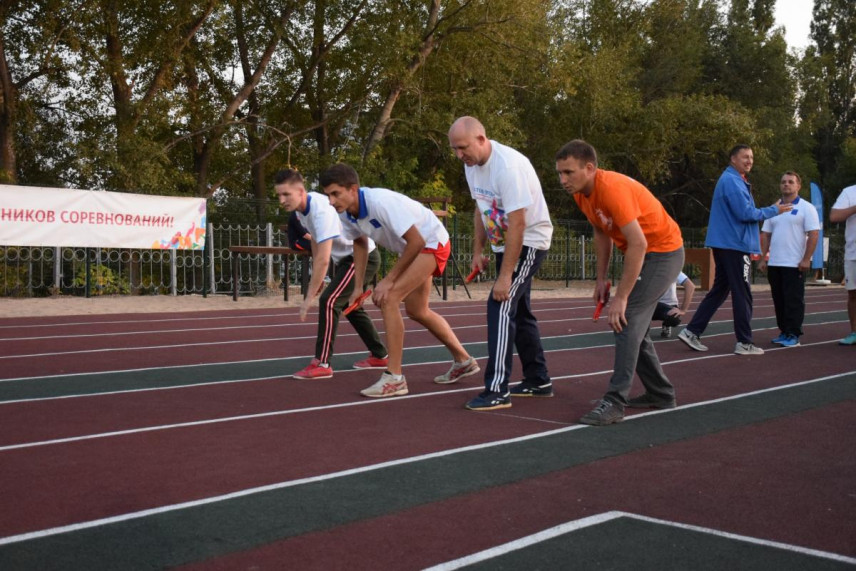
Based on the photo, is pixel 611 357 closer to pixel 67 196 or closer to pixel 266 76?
pixel 67 196

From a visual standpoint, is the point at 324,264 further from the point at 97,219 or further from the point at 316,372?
the point at 97,219

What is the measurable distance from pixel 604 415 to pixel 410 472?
1641 millimetres

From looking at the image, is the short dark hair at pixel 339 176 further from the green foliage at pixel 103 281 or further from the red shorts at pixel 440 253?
the green foliage at pixel 103 281

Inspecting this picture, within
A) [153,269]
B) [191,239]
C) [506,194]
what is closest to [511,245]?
[506,194]

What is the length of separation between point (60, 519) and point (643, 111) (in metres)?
33.8

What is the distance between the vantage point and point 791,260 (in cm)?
1057

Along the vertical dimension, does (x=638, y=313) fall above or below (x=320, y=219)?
below

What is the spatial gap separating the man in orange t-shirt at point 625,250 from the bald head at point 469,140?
1.95ft

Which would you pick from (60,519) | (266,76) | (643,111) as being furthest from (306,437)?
(643,111)

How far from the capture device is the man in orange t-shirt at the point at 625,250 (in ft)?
18.5

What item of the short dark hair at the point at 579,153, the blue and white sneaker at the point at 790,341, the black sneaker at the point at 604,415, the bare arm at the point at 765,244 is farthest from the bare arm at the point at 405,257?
the bare arm at the point at 765,244

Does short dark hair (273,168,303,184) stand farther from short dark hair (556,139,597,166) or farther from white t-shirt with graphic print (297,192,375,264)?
short dark hair (556,139,597,166)

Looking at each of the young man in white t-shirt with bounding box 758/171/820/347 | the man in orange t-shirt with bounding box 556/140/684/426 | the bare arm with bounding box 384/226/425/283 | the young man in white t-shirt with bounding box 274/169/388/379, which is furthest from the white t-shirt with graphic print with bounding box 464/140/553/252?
the young man in white t-shirt with bounding box 758/171/820/347

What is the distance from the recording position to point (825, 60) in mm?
58844
